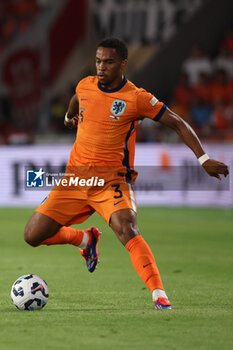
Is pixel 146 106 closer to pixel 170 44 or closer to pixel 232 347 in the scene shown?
pixel 232 347

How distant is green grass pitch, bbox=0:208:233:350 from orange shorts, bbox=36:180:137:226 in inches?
30.6

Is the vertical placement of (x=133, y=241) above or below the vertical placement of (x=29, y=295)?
above

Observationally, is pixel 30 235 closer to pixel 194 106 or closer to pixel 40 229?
pixel 40 229

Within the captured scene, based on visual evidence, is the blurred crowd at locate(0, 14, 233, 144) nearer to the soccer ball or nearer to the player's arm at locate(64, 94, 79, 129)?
the player's arm at locate(64, 94, 79, 129)

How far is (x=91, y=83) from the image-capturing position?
22.4 feet

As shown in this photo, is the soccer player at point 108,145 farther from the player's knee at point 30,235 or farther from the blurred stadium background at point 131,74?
the blurred stadium background at point 131,74

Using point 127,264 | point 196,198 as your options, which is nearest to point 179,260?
point 127,264

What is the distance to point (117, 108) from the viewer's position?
6.61m

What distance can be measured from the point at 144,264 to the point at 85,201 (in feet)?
2.80

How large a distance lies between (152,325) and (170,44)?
61.9 feet

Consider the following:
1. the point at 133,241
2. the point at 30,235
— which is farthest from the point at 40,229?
the point at 133,241

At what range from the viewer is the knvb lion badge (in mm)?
7430

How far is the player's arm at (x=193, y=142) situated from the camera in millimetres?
6172

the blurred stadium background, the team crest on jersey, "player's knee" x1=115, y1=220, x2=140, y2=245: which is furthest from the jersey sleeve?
the blurred stadium background
